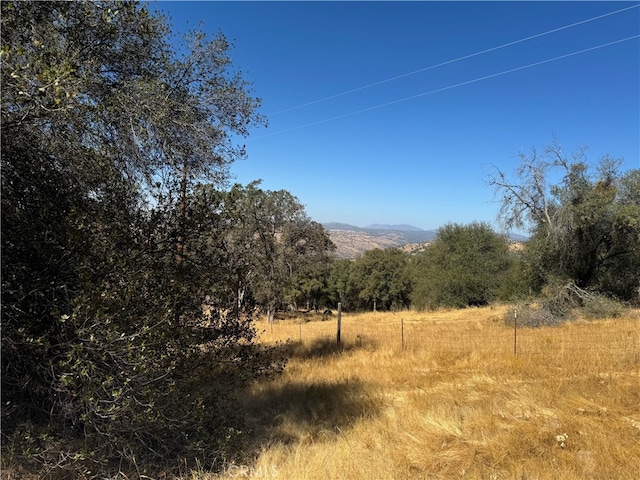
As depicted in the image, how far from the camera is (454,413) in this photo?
19.1ft

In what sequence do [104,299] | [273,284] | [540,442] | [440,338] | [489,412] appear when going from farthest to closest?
[273,284], [440,338], [489,412], [540,442], [104,299]

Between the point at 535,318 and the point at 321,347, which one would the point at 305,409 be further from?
the point at 535,318

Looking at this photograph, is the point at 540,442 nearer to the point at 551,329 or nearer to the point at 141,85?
the point at 141,85

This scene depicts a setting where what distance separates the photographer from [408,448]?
188 inches

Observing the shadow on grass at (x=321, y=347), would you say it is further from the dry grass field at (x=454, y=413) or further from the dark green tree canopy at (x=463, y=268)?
the dark green tree canopy at (x=463, y=268)

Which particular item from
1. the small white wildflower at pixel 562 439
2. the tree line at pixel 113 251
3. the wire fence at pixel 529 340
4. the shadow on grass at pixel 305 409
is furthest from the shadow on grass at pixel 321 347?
the small white wildflower at pixel 562 439

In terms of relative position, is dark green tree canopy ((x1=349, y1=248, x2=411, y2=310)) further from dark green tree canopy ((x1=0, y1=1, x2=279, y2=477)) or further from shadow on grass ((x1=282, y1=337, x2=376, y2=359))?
dark green tree canopy ((x1=0, y1=1, x2=279, y2=477))

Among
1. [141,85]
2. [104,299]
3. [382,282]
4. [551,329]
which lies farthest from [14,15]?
[382,282]

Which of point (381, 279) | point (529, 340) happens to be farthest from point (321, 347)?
point (381, 279)

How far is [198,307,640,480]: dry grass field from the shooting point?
4242 millimetres

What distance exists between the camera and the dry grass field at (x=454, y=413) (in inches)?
167

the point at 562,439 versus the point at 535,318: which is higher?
the point at 535,318

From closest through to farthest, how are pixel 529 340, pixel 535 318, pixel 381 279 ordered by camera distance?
pixel 529 340 → pixel 535 318 → pixel 381 279

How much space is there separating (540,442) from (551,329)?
33.4 feet
